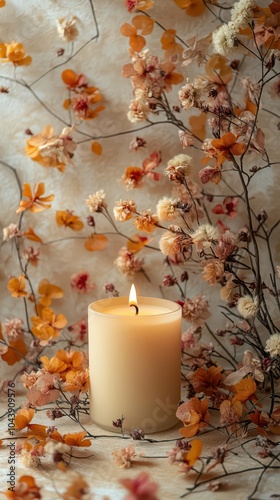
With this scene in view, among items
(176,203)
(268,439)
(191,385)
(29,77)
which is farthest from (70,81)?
(268,439)

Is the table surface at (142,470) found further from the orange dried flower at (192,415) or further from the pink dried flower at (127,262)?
the pink dried flower at (127,262)

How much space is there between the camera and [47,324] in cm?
106

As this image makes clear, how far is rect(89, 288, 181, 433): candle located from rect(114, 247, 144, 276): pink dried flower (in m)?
0.15

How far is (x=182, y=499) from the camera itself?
0.73 m

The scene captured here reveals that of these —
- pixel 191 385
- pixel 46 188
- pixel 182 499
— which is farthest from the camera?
pixel 46 188

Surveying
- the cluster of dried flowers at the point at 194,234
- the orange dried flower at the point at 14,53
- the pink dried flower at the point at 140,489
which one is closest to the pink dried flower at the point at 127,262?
the cluster of dried flowers at the point at 194,234

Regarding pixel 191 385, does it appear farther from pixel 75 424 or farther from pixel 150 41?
A: pixel 150 41

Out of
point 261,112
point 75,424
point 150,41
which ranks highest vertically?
point 150,41

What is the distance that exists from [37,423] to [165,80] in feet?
1.74

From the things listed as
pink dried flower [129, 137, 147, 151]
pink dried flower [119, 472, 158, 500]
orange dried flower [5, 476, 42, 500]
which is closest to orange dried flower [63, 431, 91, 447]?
orange dried flower [5, 476, 42, 500]

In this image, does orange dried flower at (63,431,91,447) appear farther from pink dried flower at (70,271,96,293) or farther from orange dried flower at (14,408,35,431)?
pink dried flower at (70,271,96,293)

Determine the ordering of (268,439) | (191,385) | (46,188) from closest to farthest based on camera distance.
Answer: (268,439), (191,385), (46,188)

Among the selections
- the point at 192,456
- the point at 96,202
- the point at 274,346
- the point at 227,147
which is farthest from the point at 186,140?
the point at 192,456

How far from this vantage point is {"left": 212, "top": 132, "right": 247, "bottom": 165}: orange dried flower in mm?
850
